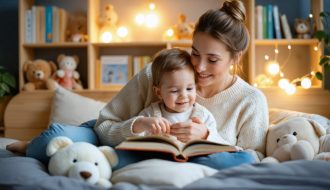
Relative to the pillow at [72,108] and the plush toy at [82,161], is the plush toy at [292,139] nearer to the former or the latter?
the plush toy at [82,161]

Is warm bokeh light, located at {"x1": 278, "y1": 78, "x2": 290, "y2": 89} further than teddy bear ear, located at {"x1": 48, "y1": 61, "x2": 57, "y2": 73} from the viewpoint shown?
No

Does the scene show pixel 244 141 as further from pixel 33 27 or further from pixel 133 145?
pixel 33 27

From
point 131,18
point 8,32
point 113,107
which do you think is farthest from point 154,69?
point 8,32

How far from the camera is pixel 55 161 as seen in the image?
117 cm

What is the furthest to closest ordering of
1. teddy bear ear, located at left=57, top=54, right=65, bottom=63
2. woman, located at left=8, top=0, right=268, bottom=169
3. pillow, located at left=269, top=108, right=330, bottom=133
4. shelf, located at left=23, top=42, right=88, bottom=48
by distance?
1. teddy bear ear, located at left=57, top=54, right=65, bottom=63
2. shelf, located at left=23, top=42, right=88, bottom=48
3. pillow, located at left=269, top=108, right=330, bottom=133
4. woman, located at left=8, top=0, right=268, bottom=169

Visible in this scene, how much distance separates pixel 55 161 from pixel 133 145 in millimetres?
228

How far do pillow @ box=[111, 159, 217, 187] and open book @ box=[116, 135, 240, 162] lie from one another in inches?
1.5

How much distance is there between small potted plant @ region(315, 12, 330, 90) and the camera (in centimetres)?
254

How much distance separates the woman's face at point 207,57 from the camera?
5.17 feet

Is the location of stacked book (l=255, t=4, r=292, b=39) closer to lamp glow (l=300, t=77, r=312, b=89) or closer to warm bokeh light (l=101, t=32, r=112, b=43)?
lamp glow (l=300, t=77, r=312, b=89)

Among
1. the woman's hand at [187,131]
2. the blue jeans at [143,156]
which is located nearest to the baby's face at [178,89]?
the woman's hand at [187,131]

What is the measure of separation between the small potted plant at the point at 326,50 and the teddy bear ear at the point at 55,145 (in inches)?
72.6

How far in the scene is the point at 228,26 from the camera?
162 cm

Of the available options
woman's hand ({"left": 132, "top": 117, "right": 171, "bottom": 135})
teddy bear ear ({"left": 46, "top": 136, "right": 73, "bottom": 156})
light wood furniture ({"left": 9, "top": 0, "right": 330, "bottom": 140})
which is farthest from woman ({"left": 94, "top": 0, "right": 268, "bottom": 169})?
light wood furniture ({"left": 9, "top": 0, "right": 330, "bottom": 140})
